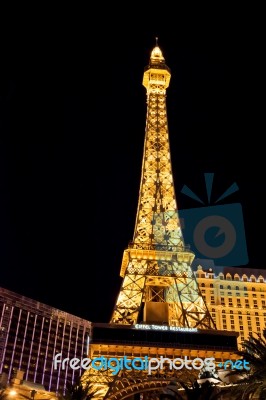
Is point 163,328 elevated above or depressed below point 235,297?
below

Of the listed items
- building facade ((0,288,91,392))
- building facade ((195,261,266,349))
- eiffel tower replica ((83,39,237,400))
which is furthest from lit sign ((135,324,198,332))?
building facade ((0,288,91,392))

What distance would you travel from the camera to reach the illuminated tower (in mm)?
51219

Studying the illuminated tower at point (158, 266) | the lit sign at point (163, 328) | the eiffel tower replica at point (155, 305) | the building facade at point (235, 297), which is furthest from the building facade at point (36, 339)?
the lit sign at point (163, 328)

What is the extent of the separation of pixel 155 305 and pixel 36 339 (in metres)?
61.3

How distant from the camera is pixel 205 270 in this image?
9281 cm

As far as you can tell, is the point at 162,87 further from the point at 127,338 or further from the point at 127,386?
the point at 127,386

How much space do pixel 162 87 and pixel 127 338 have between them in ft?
136

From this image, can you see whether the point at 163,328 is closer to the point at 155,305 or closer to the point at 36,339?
the point at 155,305

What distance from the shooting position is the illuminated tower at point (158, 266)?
51.2m

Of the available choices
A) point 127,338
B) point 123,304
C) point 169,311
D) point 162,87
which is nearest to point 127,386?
point 127,338

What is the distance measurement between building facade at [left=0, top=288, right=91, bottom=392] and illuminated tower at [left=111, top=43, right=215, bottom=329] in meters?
51.6

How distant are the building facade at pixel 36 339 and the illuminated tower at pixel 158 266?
51.6 metres

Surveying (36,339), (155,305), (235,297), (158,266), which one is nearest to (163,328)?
(155,305)

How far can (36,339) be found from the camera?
346ft
